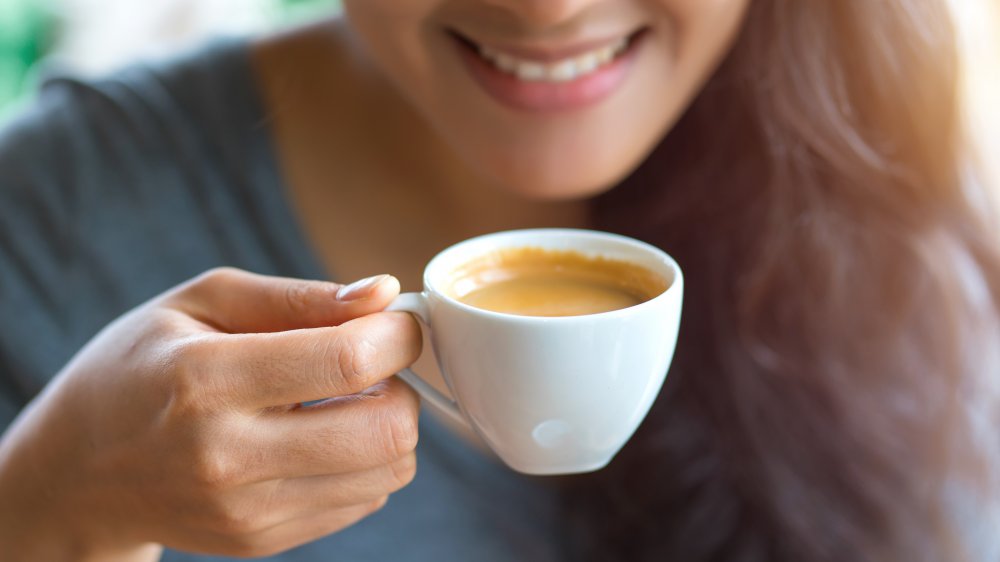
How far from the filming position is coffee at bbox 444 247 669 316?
796mm

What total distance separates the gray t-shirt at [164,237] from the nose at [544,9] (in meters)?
0.54

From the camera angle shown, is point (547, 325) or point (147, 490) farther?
point (147, 490)

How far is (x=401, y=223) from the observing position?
55.0 inches

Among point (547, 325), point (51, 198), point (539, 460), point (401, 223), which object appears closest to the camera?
point (547, 325)

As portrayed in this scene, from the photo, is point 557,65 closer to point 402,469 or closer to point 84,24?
point 402,469

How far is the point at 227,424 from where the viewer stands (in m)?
0.69

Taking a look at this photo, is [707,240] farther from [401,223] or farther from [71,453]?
[71,453]

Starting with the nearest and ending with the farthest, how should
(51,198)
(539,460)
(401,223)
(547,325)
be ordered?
(547,325)
(539,460)
(51,198)
(401,223)

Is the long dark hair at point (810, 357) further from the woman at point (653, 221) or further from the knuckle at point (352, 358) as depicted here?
the knuckle at point (352, 358)

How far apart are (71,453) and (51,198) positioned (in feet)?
1.91

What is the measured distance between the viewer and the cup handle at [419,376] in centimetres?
71

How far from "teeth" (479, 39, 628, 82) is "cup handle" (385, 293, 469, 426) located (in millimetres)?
408

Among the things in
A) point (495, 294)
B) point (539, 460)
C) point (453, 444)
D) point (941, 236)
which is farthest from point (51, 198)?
point (941, 236)

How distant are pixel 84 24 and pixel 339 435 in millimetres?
2132
